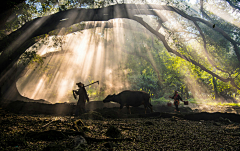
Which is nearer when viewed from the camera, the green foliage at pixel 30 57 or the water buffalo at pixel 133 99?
the green foliage at pixel 30 57

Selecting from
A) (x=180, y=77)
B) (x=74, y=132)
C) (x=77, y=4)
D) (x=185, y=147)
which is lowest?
(x=185, y=147)

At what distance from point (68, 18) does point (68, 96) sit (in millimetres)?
29774

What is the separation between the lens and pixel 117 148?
438 cm

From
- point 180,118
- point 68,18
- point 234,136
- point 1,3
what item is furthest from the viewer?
point 68,18

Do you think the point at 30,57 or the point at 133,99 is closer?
the point at 30,57

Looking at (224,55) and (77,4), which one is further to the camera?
(224,55)

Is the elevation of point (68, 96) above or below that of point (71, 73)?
below

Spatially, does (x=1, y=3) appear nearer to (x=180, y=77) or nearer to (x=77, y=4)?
(x=77, y=4)

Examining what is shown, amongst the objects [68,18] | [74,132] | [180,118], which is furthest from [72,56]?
[74,132]

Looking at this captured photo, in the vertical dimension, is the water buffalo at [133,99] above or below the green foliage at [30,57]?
below

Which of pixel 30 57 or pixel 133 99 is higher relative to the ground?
pixel 30 57

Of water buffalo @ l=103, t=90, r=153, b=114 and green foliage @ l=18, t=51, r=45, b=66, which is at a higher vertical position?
green foliage @ l=18, t=51, r=45, b=66

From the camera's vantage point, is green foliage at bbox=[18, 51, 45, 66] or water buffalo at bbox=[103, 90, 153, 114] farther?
water buffalo at bbox=[103, 90, 153, 114]

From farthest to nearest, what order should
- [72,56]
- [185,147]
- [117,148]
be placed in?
[72,56], [185,147], [117,148]
